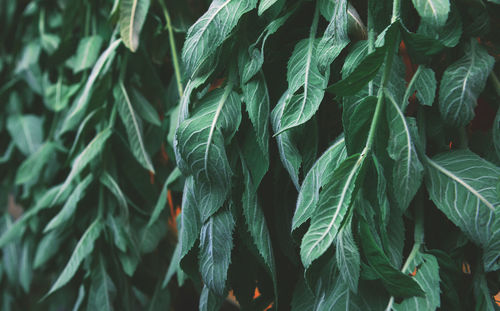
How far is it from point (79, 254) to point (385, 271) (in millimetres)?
532

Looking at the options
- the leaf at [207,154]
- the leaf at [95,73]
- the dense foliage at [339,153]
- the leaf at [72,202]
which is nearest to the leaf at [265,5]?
the dense foliage at [339,153]

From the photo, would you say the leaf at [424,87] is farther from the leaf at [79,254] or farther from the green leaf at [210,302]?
the leaf at [79,254]

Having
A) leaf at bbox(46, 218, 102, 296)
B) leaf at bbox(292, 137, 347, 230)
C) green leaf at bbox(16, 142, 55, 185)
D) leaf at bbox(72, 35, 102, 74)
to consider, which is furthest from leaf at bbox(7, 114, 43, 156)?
leaf at bbox(292, 137, 347, 230)

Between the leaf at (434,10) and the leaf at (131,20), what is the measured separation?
444 mm

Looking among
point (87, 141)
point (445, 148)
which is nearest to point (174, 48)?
point (87, 141)

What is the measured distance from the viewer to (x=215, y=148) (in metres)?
0.54

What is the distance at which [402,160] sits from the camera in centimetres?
48

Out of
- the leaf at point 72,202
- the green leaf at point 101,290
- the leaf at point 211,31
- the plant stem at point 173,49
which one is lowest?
the green leaf at point 101,290

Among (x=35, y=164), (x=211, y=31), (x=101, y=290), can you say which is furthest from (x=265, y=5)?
(x=35, y=164)

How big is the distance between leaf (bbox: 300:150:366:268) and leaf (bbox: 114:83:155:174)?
0.40 meters

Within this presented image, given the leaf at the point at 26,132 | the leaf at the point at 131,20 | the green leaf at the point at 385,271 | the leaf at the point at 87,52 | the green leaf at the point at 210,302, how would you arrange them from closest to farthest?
the green leaf at the point at 385,271
the green leaf at the point at 210,302
the leaf at the point at 131,20
the leaf at the point at 87,52
the leaf at the point at 26,132

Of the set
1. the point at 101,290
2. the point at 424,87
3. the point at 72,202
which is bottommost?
the point at 101,290

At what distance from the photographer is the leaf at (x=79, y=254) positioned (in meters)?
0.79

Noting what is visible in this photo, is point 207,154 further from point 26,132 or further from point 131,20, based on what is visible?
point 26,132
